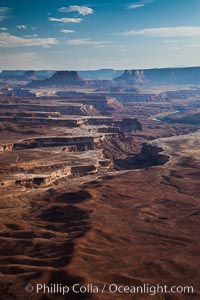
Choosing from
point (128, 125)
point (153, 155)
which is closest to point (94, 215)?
point (153, 155)

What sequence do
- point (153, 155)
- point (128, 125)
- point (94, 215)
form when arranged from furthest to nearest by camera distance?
1. point (128, 125)
2. point (153, 155)
3. point (94, 215)

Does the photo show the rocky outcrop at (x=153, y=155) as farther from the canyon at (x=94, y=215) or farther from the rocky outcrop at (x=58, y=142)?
the rocky outcrop at (x=58, y=142)

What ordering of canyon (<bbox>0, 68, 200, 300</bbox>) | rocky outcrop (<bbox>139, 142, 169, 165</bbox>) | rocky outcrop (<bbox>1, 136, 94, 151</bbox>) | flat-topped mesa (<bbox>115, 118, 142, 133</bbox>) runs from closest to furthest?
canyon (<bbox>0, 68, 200, 300</bbox>) → rocky outcrop (<bbox>139, 142, 169, 165</bbox>) → rocky outcrop (<bbox>1, 136, 94, 151</bbox>) → flat-topped mesa (<bbox>115, 118, 142, 133</bbox>)

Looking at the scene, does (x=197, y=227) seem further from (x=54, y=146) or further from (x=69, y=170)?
(x=54, y=146)

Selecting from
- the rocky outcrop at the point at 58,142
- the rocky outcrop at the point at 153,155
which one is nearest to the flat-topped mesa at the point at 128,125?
the rocky outcrop at the point at 58,142

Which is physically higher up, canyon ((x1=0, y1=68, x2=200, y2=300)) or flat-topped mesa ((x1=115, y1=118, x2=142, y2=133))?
flat-topped mesa ((x1=115, y1=118, x2=142, y2=133))

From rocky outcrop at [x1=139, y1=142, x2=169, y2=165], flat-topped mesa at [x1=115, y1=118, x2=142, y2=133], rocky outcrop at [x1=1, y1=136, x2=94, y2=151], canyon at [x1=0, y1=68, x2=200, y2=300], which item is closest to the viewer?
canyon at [x1=0, y1=68, x2=200, y2=300]

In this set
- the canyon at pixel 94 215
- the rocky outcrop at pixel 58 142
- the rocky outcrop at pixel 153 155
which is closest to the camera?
the canyon at pixel 94 215

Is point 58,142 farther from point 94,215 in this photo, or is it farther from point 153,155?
point 94,215

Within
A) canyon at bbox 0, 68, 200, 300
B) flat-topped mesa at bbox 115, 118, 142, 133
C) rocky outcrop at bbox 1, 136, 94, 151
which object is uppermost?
flat-topped mesa at bbox 115, 118, 142, 133

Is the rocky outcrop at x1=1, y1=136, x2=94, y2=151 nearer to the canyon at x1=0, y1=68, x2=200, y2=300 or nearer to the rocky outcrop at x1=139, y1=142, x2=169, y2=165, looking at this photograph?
the canyon at x1=0, y1=68, x2=200, y2=300

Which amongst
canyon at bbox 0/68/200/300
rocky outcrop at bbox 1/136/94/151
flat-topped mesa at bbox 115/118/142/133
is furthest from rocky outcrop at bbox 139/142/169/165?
flat-topped mesa at bbox 115/118/142/133

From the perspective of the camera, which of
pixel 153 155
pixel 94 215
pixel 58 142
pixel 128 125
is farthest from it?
pixel 128 125
